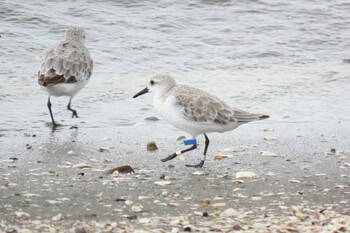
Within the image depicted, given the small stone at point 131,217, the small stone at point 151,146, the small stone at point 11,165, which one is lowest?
the small stone at point 151,146

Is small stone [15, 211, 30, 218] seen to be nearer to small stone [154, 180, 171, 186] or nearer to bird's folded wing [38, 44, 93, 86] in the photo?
small stone [154, 180, 171, 186]

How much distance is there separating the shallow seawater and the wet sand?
0.74m

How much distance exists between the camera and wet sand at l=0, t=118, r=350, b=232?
5.73 metres

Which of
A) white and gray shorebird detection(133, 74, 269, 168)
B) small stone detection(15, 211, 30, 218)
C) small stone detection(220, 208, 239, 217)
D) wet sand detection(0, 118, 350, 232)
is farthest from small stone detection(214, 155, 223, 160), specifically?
small stone detection(15, 211, 30, 218)

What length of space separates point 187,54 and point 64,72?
3.54 metres

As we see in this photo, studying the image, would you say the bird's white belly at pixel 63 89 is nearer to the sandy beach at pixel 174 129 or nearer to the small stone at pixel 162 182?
the sandy beach at pixel 174 129

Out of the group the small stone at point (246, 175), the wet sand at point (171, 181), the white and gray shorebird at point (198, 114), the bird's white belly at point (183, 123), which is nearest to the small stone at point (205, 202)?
the wet sand at point (171, 181)

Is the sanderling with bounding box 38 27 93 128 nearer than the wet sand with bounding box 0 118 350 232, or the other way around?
the wet sand with bounding box 0 118 350 232

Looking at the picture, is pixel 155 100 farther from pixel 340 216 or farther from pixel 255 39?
pixel 255 39

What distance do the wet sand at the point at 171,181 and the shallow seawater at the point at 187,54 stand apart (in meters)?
0.74

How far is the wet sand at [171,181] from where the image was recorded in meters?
5.73

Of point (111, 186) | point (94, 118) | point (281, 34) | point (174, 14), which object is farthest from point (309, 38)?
point (111, 186)

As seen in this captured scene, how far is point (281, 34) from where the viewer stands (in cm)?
1415

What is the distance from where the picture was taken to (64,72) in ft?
31.5
